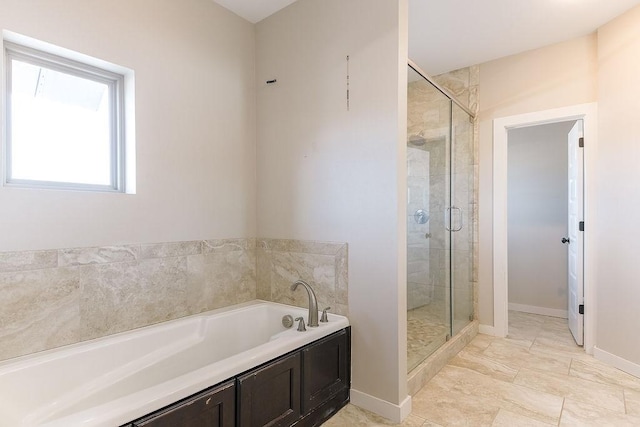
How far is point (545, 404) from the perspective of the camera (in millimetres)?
2104

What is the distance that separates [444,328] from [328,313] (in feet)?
4.09

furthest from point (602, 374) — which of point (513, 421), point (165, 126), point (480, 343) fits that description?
point (165, 126)

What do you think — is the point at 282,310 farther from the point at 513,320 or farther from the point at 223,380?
the point at 513,320

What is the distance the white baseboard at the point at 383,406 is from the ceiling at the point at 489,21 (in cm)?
268

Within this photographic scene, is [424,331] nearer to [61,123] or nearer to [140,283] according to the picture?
[140,283]

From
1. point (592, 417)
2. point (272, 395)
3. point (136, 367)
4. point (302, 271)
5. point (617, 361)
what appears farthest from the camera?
point (617, 361)

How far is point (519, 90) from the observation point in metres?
3.23

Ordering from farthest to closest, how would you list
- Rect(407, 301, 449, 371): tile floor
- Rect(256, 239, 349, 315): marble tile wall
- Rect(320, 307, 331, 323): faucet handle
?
Rect(407, 301, 449, 371): tile floor
Rect(256, 239, 349, 315): marble tile wall
Rect(320, 307, 331, 323): faucet handle

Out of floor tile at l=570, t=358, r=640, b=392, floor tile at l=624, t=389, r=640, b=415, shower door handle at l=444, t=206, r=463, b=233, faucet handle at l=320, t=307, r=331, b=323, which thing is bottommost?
floor tile at l=570, t=358, r=640, b=392

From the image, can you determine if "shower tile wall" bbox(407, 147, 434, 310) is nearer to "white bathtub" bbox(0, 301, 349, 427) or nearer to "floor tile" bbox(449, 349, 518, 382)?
"floor tile" bbox(449, 349, 518, 382)

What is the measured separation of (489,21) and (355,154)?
1683 mm

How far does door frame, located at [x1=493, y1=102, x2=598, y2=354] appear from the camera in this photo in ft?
9.35

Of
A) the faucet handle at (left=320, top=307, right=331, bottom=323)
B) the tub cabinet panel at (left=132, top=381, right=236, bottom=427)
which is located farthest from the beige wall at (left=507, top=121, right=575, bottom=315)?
the tub cabinet panel at (left=132, top=381, right=236, bottom=427)

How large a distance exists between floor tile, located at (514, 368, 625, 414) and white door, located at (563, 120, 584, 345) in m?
0.80
